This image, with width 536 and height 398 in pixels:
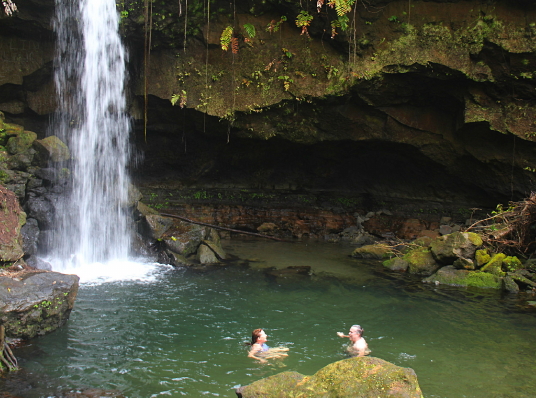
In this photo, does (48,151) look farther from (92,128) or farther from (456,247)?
(456,247)

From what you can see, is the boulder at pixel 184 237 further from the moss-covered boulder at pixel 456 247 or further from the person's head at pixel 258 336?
the moss-covered boulder at pixel 456 247

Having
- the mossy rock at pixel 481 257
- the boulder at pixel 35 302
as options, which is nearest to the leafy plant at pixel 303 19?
the mossy rock at pixel 481 257

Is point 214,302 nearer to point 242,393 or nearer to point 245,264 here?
point 245,264

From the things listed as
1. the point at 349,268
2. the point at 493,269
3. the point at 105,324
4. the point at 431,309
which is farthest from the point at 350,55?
the point at 105,324

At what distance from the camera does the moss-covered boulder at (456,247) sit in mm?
10289

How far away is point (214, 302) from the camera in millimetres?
7961

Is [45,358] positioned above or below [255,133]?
below

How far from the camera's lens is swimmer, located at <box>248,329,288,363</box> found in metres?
5.55

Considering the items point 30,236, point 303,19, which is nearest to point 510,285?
point 303,19

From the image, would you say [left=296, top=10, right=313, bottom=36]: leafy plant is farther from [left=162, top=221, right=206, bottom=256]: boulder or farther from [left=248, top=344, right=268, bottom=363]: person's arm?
[left=248, top=344, right=268, bottom=363]: person's arm

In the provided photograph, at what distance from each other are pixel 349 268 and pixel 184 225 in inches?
197

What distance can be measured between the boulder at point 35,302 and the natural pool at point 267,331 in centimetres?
21

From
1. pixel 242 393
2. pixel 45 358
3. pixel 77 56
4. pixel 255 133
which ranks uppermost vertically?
pixel 77 56

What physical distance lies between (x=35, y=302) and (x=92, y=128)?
891 centimetres
